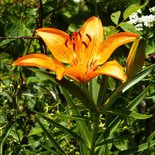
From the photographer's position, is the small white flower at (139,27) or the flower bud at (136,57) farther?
the small white flower at (139,27)

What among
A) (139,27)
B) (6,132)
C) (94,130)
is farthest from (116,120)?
(139,27)

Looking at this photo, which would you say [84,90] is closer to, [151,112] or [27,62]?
[27,62]

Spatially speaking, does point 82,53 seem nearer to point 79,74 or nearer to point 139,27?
point 79,74

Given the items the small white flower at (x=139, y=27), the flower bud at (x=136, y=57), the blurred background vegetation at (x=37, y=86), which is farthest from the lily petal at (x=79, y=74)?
the small white flower at (x=139, y=27)

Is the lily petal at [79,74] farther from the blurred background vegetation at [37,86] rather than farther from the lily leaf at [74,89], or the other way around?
the blurred background vegetation at [37,86]

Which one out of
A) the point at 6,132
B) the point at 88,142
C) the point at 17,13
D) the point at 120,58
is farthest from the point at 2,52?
the point at 88,142
